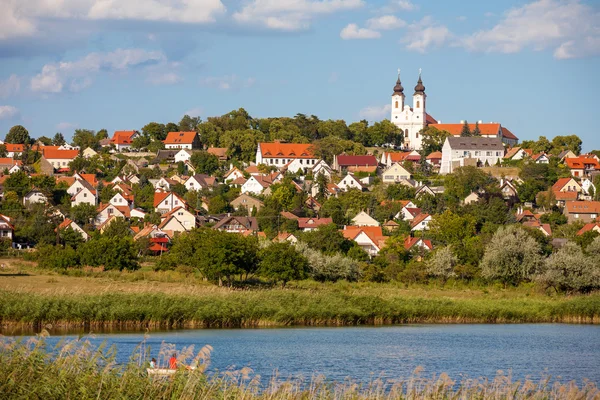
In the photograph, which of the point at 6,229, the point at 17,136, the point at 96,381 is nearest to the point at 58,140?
the point at 17,136

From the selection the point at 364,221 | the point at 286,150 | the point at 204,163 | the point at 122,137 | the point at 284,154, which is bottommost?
the point at 364,221

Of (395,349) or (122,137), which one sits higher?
(122,137)

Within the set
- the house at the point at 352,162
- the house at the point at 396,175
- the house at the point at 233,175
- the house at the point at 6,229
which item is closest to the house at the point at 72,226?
the house at the point at 6,229

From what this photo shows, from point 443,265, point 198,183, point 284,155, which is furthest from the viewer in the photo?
point 284,155

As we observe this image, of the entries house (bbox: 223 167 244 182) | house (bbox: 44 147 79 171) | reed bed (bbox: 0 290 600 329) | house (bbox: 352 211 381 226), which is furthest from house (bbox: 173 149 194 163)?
reed bed (bbox: 0 290 600 329)

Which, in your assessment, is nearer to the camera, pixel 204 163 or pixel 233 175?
pixel 233 175

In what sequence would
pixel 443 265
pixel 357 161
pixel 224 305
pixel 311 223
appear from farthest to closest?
pixel 357 161
pixel 311 223
pixel 443 265
pixel 224 305

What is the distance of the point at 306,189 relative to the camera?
9038 centimetres

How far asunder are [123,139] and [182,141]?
426 inches

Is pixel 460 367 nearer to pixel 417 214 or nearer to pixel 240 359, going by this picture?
pixel 240 359

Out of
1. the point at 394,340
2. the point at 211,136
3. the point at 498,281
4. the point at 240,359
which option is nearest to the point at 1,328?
the point at 240,359

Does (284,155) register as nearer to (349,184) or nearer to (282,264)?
(349,184)

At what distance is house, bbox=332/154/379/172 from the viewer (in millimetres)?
100438

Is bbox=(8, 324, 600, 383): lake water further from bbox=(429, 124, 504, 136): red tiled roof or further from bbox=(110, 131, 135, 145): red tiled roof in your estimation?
bbox=(110, 131, 135, 145): red tiled roof
